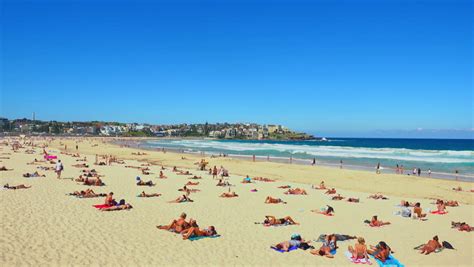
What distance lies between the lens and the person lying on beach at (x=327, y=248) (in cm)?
897

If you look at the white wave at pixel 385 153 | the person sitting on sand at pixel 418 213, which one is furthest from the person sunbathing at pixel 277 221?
the white wave at pixel 385 153

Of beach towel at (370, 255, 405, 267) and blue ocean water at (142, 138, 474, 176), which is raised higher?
beach towel at (370, 255, 405, 267)

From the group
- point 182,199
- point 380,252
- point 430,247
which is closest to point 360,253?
point 380,252

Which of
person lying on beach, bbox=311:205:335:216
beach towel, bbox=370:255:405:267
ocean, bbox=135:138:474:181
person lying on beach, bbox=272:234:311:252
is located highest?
person lying on beach, bbox=272:234:311:252

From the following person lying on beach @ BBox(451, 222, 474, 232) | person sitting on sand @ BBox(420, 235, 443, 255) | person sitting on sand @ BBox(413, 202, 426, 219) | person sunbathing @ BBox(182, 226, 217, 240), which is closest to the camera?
person sitting on sand @ BBox(420, 235, 443, 255)

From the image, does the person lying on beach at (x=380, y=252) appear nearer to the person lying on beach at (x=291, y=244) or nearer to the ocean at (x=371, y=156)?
the person lying on beach at (x=291, y=244)

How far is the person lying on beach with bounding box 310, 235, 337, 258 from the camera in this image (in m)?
8.97

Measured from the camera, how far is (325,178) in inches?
1032

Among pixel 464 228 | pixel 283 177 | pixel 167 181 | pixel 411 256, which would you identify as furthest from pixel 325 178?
pixel 411 256

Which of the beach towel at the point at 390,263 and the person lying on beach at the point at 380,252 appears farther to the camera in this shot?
the person lying on beach at the point at 380,252

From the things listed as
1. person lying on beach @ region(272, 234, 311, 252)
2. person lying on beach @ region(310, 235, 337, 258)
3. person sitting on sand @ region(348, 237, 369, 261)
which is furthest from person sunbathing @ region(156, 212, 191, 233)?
person sitting on sand @ region(348, 237, 369, 261)

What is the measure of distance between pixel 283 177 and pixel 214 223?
15171 mm

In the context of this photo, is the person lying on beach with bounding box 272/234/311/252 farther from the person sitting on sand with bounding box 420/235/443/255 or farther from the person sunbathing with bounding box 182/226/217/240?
the person sitting on sand with bounding box 420/235/443/255

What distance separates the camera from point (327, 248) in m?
9.06
